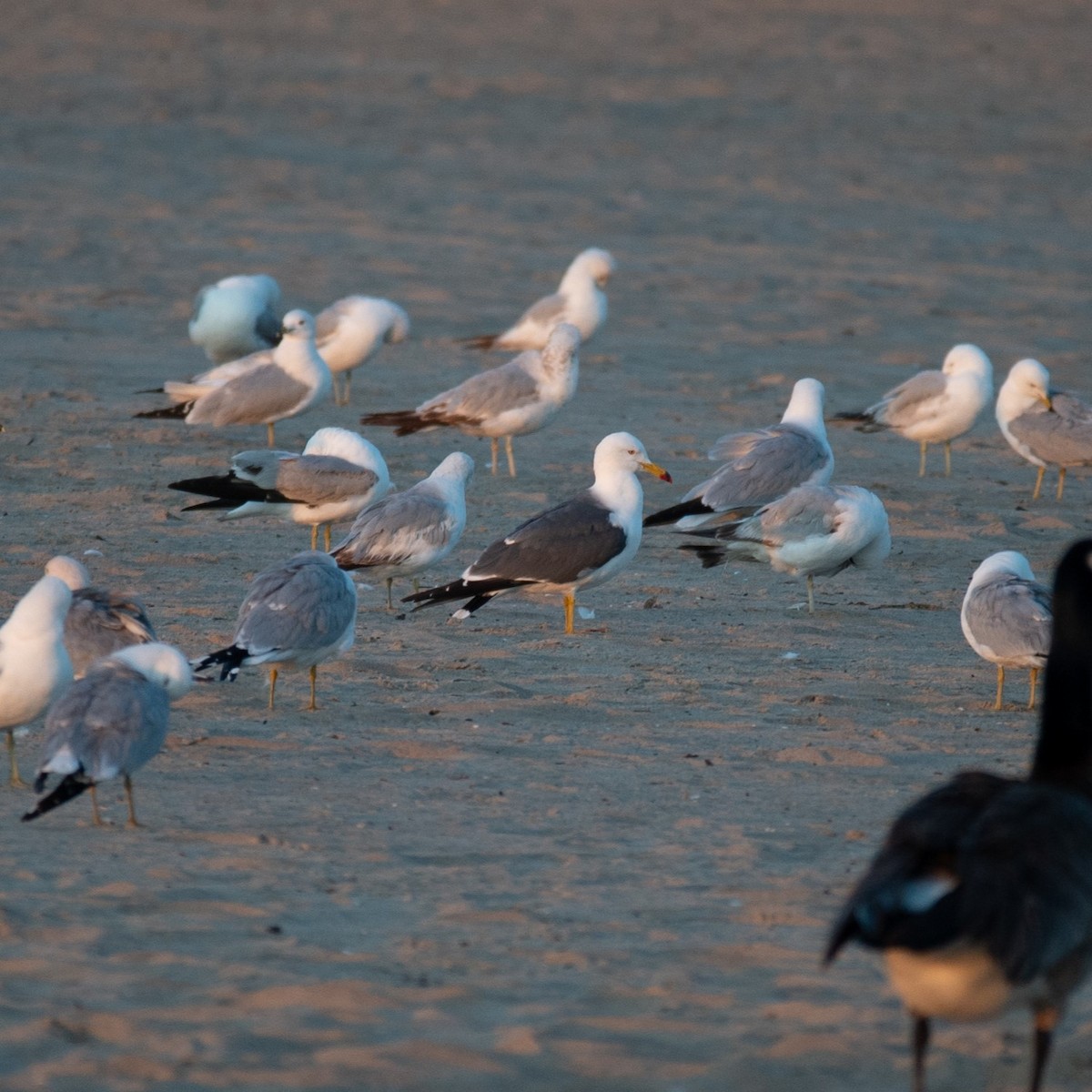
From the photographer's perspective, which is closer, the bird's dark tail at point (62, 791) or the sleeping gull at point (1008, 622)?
the bird's dark tail at point (62, 791)

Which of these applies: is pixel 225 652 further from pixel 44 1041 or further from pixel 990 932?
pixel 990 932

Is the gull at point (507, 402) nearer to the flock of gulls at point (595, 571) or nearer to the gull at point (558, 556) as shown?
the flock of gulls at point (595, 571)

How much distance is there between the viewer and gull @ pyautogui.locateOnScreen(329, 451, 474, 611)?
8992 millimetres

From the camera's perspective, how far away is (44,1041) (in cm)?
461

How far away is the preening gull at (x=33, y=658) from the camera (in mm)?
6258

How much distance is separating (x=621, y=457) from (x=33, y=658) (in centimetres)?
407

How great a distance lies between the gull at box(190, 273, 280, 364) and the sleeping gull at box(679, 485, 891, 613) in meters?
5.58

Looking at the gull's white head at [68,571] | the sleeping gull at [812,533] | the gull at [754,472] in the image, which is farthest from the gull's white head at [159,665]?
the gull at [754,472]

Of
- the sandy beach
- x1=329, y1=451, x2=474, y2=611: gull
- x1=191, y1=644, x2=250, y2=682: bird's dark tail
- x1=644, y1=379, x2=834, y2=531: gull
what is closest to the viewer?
the sandy beach

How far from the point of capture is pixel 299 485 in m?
9.78

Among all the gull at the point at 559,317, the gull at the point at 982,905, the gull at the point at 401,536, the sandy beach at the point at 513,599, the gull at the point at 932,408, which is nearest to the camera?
the gull at the point at 982,905

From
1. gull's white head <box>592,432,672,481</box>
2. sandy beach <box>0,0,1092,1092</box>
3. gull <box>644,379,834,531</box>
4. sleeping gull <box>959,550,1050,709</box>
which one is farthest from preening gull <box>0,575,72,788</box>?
gull <box>644,379,834,531</box>

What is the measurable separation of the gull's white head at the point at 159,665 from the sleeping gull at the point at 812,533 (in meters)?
3.88

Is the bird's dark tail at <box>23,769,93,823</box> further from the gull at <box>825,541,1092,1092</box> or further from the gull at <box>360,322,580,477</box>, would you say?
the gull at <box>360,322,580,477</box>
